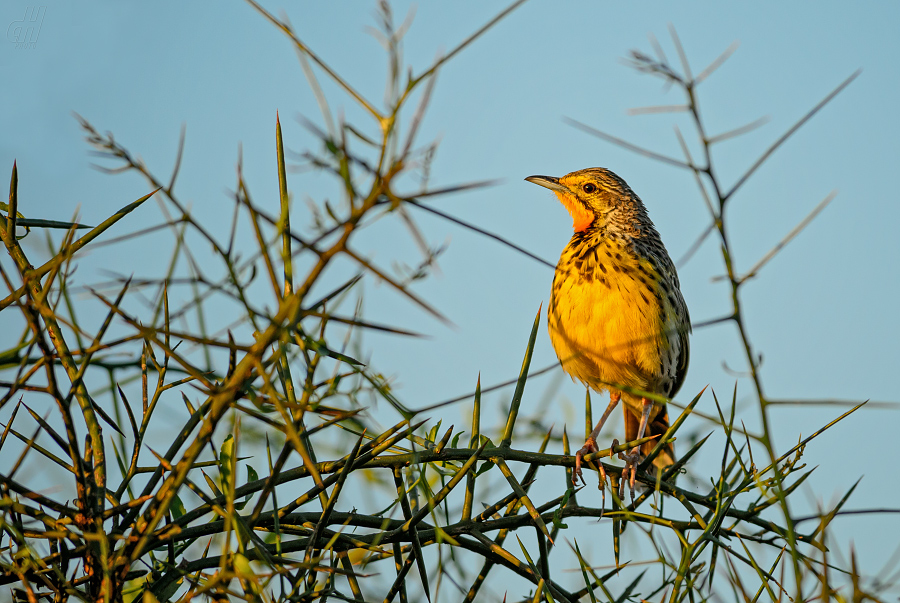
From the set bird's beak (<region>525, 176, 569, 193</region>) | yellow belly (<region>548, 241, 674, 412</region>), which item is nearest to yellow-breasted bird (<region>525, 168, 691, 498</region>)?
yellow belly (<region>548, 241, 674, 412</region>)

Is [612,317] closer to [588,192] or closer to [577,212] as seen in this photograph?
[577,212]

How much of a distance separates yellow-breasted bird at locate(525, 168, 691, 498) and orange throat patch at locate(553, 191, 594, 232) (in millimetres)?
10

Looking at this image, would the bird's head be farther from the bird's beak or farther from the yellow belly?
the yellow belly

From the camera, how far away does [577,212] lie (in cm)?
601

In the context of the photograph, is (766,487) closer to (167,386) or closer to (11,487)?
(167,386)

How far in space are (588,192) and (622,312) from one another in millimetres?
1605

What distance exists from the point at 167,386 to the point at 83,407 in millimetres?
192

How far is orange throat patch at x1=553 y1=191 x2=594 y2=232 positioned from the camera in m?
5.87

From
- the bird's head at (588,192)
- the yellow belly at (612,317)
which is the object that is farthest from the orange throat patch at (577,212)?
the yellow belly at (612,317)

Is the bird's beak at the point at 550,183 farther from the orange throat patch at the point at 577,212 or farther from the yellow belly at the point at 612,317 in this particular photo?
the yellow belly at the point at 612,317

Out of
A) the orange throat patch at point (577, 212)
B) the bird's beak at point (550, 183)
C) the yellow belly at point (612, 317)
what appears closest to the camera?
the yellow belly at point (612, 317)

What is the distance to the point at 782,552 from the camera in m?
1.79

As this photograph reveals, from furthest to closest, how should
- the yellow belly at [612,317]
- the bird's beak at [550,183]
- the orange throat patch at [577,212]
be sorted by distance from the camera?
the bird's beak at [550,183], the orange throat patch at [577,212], the yellow belly at [612,317]

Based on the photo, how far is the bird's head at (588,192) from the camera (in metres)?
5.92
